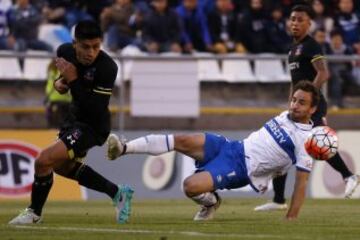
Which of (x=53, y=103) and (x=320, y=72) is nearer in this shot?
(x=320, y=72)

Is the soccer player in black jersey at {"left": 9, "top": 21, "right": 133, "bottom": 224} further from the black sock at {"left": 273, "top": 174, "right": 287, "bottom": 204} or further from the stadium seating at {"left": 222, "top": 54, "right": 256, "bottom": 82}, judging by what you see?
the stadium seating at {"left": 222, "top": 54, "right": 256, "bottom": 82}

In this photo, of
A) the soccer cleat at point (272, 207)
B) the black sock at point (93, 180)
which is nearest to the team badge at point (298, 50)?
the soccer cleat at point (272, 207)

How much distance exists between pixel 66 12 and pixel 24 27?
1.68 metres

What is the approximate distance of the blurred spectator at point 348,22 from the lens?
25850 millimetres

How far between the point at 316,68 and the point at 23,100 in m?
7.93

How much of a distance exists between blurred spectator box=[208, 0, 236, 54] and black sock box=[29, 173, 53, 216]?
508 inches

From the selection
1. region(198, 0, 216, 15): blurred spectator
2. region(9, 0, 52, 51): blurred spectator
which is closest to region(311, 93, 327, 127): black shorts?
region(9, 0, 52, 51): blurred spectator

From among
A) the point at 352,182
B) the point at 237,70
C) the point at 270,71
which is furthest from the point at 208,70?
the point at 352,182

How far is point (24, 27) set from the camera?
24.0 metres

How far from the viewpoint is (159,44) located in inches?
969

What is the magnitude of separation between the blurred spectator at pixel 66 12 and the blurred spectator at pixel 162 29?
1311mm

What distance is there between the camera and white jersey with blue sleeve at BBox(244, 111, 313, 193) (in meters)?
12.8

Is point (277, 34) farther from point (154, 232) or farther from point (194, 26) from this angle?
point (154, 232)

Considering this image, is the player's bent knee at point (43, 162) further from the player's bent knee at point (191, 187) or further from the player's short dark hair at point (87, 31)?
the player's bent knee at point (191, 187)
